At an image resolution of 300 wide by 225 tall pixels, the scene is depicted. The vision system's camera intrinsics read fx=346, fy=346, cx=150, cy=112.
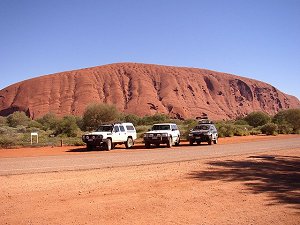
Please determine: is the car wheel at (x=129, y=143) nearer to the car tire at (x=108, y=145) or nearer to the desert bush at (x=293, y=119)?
the car tire at (x=108, y=145)

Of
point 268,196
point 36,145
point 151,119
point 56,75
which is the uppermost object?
point 56,75

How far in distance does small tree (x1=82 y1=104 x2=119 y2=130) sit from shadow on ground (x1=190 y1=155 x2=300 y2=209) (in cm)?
3663

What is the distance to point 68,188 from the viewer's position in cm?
997

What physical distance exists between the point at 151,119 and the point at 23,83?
62.6 meters

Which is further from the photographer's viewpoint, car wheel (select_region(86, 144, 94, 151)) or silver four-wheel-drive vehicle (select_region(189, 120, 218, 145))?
silver four-wheel-drive vehicle (select_region(189, 120, 218, 145))

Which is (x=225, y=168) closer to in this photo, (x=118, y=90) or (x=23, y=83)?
(x=118, y=90)

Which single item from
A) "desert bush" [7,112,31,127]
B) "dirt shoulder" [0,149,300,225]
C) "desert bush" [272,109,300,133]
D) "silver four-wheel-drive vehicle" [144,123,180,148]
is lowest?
"dirt shoulder" [0,149,300,225]

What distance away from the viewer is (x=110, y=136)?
2492 cm

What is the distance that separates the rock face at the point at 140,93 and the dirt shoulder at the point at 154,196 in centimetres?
8182

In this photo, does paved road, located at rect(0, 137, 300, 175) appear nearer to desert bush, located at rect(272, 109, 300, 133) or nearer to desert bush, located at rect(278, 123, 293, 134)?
desert bush, located at rect(278, 123, 293, 134)

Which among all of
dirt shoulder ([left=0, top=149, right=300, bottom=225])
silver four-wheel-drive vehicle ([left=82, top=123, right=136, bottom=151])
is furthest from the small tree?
dirt shoulder ([left=0, top=149, right=300, bottom=225])

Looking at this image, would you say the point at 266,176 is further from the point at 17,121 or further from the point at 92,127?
the point at 17,121

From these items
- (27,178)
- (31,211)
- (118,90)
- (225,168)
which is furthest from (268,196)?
(118,90)

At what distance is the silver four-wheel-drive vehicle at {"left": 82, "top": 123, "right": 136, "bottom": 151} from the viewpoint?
80.2 feet
